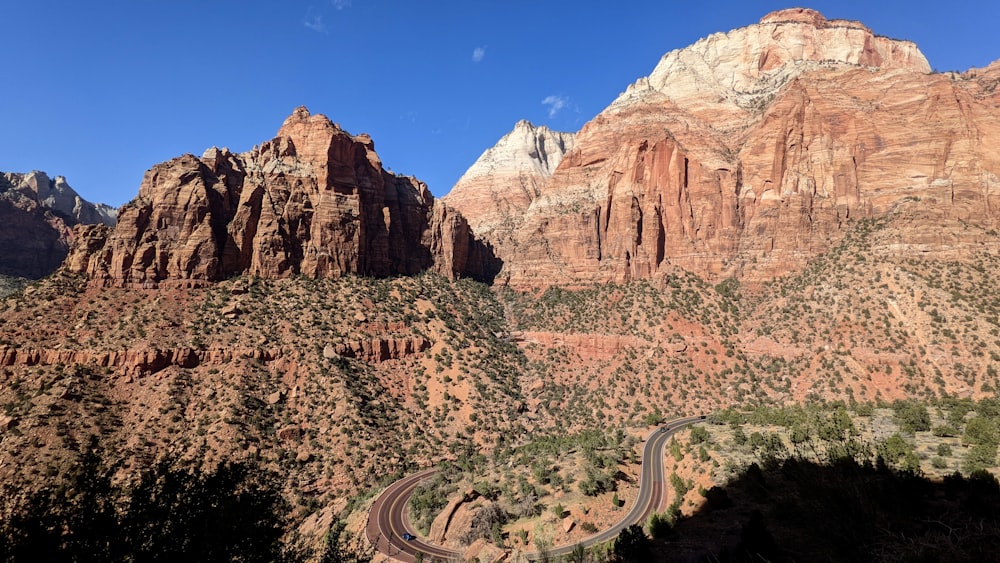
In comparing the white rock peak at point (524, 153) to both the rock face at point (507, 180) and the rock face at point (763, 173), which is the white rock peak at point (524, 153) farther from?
the rock face at point (763, 173)

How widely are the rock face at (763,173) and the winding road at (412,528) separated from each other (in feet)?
154

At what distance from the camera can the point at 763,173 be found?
77438 millimetres

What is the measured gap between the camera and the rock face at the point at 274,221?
2420 inches

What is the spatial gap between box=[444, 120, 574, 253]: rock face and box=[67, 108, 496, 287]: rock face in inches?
1424

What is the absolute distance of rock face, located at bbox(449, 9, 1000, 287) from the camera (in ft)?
212

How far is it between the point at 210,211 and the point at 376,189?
95.4 feet

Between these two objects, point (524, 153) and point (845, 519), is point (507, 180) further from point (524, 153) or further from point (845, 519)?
point (845, 519)

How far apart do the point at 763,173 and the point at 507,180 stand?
91.4 metres

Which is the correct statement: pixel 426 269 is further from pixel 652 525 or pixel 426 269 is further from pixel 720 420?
pixel 652 525

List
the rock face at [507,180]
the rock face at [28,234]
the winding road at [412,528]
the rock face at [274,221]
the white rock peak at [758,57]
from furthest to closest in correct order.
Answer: the rock face at [507,180] < the rock face at [28,234] < the white rock peak at [758,57] < the rock face at [274,221] < the winding road at [412,528]

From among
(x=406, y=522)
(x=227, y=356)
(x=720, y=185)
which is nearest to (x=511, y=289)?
(x=720, y=185)

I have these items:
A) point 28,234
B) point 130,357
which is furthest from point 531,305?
point 28,234

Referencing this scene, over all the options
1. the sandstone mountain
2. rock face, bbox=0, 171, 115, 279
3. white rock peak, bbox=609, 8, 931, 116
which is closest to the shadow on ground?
the sandstone mountain

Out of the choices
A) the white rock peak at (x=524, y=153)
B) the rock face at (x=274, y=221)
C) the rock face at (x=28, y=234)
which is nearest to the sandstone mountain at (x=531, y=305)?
the rock face at (x=274, y=221)
